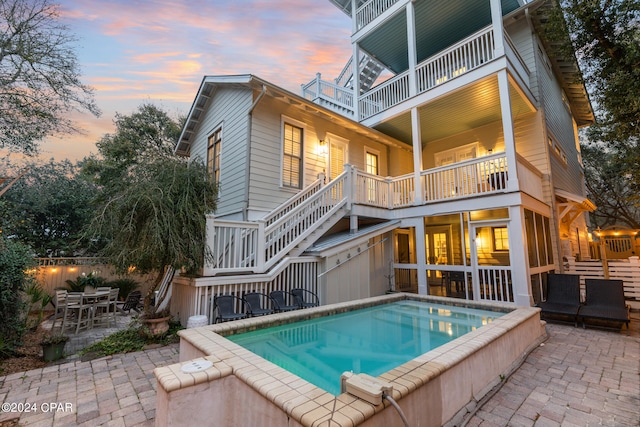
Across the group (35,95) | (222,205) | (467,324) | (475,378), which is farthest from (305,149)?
(35,95)

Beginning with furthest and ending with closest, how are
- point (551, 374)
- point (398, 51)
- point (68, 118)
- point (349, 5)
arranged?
point (349, 5) < point (398, 51) < point (68, 118) < point (551, 374)

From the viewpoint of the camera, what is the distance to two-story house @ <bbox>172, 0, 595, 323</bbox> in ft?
22.7

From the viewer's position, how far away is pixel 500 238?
32.5 feet

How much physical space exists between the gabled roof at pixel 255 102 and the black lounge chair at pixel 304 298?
203 inches

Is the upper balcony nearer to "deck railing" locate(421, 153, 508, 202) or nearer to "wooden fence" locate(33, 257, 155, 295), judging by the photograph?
"deck railing" locate(421, 153, 508, 202)

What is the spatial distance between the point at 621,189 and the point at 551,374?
23518 millimetres

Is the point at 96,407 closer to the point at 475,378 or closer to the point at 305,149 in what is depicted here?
the point at 475,378

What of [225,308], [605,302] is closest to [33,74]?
[225,308]

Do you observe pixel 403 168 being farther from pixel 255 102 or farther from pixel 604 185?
pixel 604 185

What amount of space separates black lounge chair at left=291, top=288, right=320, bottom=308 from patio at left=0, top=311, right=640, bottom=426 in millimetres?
2545

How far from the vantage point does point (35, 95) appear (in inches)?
360

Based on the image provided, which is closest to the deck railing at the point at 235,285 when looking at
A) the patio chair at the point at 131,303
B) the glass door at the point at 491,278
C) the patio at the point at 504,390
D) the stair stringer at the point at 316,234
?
the stair stringer at the point at 316,234

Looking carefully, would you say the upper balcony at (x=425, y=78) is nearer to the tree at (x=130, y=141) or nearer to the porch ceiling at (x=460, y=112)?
the porch ceiling at (x=460, y=112)

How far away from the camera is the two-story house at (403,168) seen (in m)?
6.91
